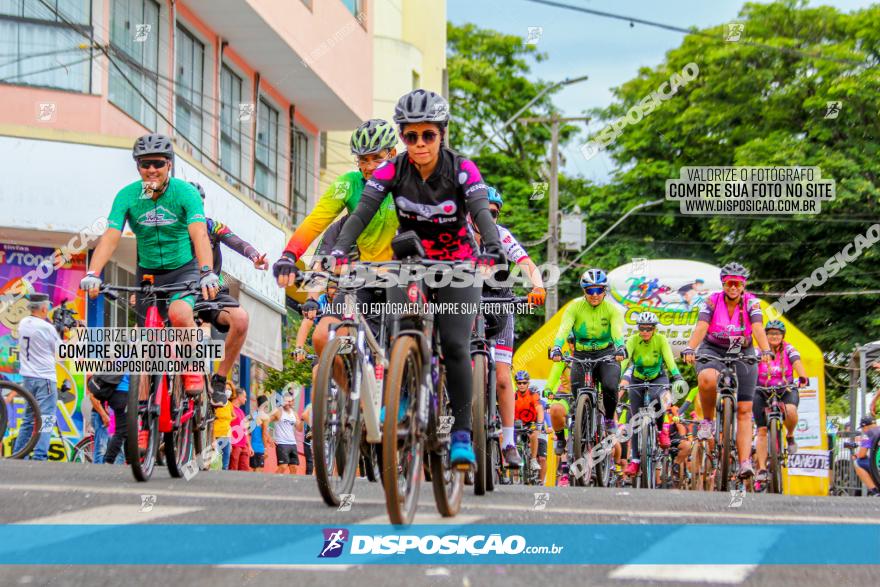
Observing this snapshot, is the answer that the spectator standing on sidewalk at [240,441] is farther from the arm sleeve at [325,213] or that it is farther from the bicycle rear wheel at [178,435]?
the arm sleeve at [325,213]

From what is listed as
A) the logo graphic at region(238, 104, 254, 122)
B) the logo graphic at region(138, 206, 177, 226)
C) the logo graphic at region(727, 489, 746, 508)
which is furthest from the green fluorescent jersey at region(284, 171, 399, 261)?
the logo graphic at region(238, 104, 254, 122)

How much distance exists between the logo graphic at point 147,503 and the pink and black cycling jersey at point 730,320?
7.47 meters

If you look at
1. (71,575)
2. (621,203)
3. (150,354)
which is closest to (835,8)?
(621,203)

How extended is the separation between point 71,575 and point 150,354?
4387 millimetres

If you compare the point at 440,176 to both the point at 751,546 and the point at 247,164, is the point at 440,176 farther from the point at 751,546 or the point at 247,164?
the point at 247,164

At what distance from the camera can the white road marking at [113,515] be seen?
696 cm

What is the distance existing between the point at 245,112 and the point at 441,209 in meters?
20.6

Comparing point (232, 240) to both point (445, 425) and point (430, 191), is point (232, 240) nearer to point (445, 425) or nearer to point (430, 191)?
point (430, 191)

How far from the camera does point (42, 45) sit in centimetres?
1995

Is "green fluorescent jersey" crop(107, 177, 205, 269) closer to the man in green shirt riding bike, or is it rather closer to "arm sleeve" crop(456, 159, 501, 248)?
"arm sleeve" crop(456, 159, 501, 248)

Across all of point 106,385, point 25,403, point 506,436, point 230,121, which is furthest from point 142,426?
point 230,121

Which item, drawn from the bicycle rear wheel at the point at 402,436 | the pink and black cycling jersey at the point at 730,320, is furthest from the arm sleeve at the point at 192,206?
the pink and black cycling jersey at the point at 730,320

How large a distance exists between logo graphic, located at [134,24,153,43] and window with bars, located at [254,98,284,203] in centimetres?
646

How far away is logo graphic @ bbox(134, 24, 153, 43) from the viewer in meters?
21.8
